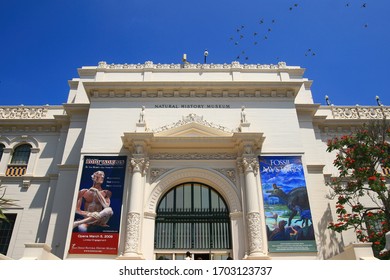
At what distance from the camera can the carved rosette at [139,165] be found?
17203 millimetres

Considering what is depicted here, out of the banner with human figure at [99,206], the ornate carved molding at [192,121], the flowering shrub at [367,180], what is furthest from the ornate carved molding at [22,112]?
the flowering shrub at [367,180]

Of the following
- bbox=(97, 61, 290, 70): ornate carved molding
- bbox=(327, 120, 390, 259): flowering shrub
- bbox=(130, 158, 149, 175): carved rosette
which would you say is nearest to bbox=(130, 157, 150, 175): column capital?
bbox=(130, 158, 149, 175): carved rosette

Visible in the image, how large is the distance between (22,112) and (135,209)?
13618mm

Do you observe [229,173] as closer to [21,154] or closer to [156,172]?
[156,172]

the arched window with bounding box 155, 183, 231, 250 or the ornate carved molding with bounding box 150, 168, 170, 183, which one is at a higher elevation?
the ornate carved molding with bounding box 150, 168, 170, 183

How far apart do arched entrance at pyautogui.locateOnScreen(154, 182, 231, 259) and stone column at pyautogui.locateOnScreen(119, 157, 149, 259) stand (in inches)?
59.0

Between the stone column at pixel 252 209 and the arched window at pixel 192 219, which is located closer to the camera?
the stone column at pixel 252 209

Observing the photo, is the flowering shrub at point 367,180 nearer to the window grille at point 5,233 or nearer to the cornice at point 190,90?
the cornice at point 190,90

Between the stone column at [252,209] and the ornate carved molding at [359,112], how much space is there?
9.56 meters

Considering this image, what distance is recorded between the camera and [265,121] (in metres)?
19.7

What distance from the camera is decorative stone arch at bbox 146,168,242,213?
1712 cm

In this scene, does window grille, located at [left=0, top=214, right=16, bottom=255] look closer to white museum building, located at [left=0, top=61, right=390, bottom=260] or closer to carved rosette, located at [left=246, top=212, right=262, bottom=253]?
white museum building, located at [left=0, top=61, right=390, bottom=260]

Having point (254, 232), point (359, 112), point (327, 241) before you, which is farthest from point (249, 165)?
point (359, 112)
